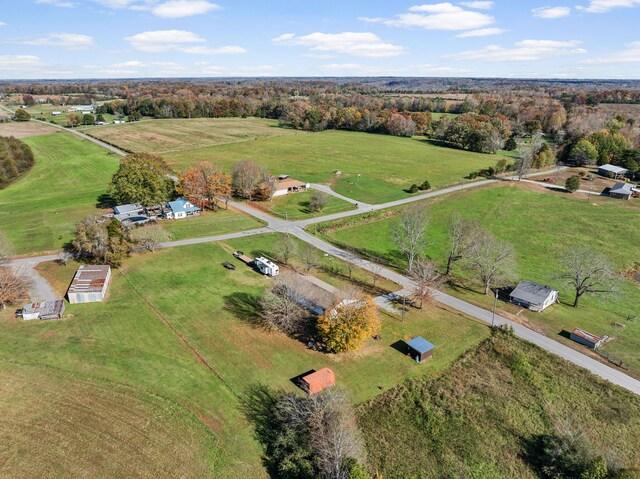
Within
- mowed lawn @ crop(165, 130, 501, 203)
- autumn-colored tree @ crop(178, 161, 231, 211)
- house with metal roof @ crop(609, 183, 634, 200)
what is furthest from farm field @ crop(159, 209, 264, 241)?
house with metal roof @ crop(609, 183, 634, 200)

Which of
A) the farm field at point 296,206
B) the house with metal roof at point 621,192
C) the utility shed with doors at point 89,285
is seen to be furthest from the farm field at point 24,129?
the house with metal roof at point 621,192

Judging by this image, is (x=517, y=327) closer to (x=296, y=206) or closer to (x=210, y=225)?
(x=296, y=206)

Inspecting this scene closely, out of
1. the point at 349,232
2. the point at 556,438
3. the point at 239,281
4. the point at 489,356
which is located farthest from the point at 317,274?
the point at 556,438

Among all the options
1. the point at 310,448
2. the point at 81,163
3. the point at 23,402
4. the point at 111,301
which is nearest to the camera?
the point at 310,448

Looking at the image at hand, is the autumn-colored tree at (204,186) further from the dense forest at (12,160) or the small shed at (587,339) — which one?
the small shed at (587,339)

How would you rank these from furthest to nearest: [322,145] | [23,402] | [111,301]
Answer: [322,145], [111,301], [23,402]

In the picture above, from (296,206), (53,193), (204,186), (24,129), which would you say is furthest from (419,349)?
(24,129)

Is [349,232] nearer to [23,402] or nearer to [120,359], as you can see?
[120,359]
